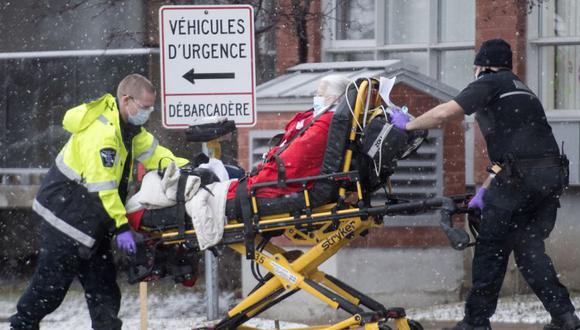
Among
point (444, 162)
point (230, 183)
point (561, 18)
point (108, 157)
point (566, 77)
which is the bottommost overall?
point (444, 162)

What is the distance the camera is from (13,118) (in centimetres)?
1266

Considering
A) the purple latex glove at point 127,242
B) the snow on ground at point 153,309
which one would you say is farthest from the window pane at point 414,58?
the purple latex glove at point 127,242

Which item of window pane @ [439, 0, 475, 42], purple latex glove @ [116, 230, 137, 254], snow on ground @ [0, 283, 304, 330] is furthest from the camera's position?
window pane @ [439, 0, 475, 42]

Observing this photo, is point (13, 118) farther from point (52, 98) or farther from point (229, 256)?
point (229, 256)

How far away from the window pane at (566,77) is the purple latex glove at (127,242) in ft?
16.1

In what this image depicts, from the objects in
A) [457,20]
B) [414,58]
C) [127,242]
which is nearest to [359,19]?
[414,58]

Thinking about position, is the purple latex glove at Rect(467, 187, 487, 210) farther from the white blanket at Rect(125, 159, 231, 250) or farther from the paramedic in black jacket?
the white blanket at Rect(125, 159, 231, 250)

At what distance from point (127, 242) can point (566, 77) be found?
5.08m

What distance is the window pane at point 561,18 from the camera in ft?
37.5

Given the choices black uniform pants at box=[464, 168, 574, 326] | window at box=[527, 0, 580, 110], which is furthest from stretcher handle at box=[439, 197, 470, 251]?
window at box=[527, 0, 580, 110]

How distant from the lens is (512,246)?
864 centimetres

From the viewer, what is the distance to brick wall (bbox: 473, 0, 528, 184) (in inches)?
446

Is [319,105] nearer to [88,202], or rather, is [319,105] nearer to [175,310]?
[88,202]

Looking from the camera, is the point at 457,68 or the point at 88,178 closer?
the point at 88,178
